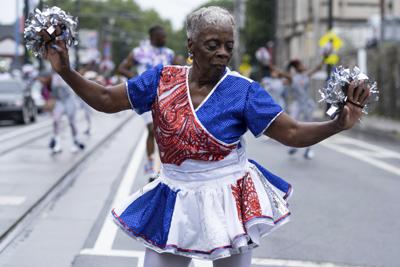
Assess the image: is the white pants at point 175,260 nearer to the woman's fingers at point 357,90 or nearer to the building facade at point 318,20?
the woman's fingers at point 357,90

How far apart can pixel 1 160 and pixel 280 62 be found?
55426 millimetres

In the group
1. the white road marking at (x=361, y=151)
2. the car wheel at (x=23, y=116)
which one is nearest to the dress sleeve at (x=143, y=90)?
the white road marking at (x=361, y=151)

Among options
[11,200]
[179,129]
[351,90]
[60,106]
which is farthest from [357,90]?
[60,106]

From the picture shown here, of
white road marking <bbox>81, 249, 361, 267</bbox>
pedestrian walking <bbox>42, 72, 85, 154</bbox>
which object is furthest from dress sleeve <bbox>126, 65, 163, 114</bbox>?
pedestrian walking <bbox>42, 72, 85, 154</bbox>

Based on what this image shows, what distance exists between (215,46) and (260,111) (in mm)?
336

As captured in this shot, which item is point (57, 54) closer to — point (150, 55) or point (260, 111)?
point (260, 111)

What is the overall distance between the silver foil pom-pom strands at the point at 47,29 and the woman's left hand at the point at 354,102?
119cm

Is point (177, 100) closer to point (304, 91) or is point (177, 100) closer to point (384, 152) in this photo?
point (304, 91)

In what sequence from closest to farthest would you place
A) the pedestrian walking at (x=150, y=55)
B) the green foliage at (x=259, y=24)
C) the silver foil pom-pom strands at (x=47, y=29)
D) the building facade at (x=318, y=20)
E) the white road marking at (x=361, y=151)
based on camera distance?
the silver foil pom-pom strands at (x=47, y=29) < the pedestrian walking at (x=150, y=55) < the white road marking at (x=361, y=151) < the building facade at (x=318, y=20) < the green foliage at (x=259, y=24)

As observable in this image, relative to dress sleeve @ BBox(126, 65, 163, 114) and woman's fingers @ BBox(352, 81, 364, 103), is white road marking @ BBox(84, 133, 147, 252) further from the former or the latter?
woman's fingers @ BBox(352, 81, 364, 103)

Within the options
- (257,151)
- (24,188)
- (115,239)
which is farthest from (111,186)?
(257,151)

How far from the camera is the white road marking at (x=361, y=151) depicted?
1331cm

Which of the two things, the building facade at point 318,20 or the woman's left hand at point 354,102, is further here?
the building facade at point 318,20

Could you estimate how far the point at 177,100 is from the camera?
137 inches
